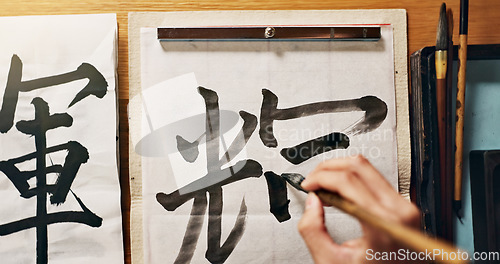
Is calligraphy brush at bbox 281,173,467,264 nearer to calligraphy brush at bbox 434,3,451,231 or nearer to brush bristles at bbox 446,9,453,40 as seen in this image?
calligraphy brush at bbox 434,3,451,231

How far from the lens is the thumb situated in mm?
295

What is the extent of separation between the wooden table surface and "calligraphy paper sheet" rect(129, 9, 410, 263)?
0.03m

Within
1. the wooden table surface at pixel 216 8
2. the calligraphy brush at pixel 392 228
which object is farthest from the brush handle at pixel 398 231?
the wooden table surface at pixel 216 8

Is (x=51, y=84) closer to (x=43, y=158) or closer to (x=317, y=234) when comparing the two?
(x=43, y=158)

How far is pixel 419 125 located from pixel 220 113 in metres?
0.25

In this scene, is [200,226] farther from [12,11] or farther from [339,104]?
[12,11]

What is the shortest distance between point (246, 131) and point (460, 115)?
259 millimetres

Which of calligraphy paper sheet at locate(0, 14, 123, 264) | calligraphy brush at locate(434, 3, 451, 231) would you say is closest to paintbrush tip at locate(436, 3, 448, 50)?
calligraphy brush at locate(434, 3, 451, 231)

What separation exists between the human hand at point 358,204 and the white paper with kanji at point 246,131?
0.18 meters

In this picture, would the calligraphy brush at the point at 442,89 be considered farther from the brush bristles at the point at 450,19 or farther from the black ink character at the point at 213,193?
the black ink character at the point at 213,193

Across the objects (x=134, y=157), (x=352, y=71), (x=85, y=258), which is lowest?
(x=85, y=258)

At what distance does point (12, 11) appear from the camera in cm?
50

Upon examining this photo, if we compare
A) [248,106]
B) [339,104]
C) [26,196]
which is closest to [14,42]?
[26,196]

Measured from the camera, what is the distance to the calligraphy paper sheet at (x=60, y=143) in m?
0.49
